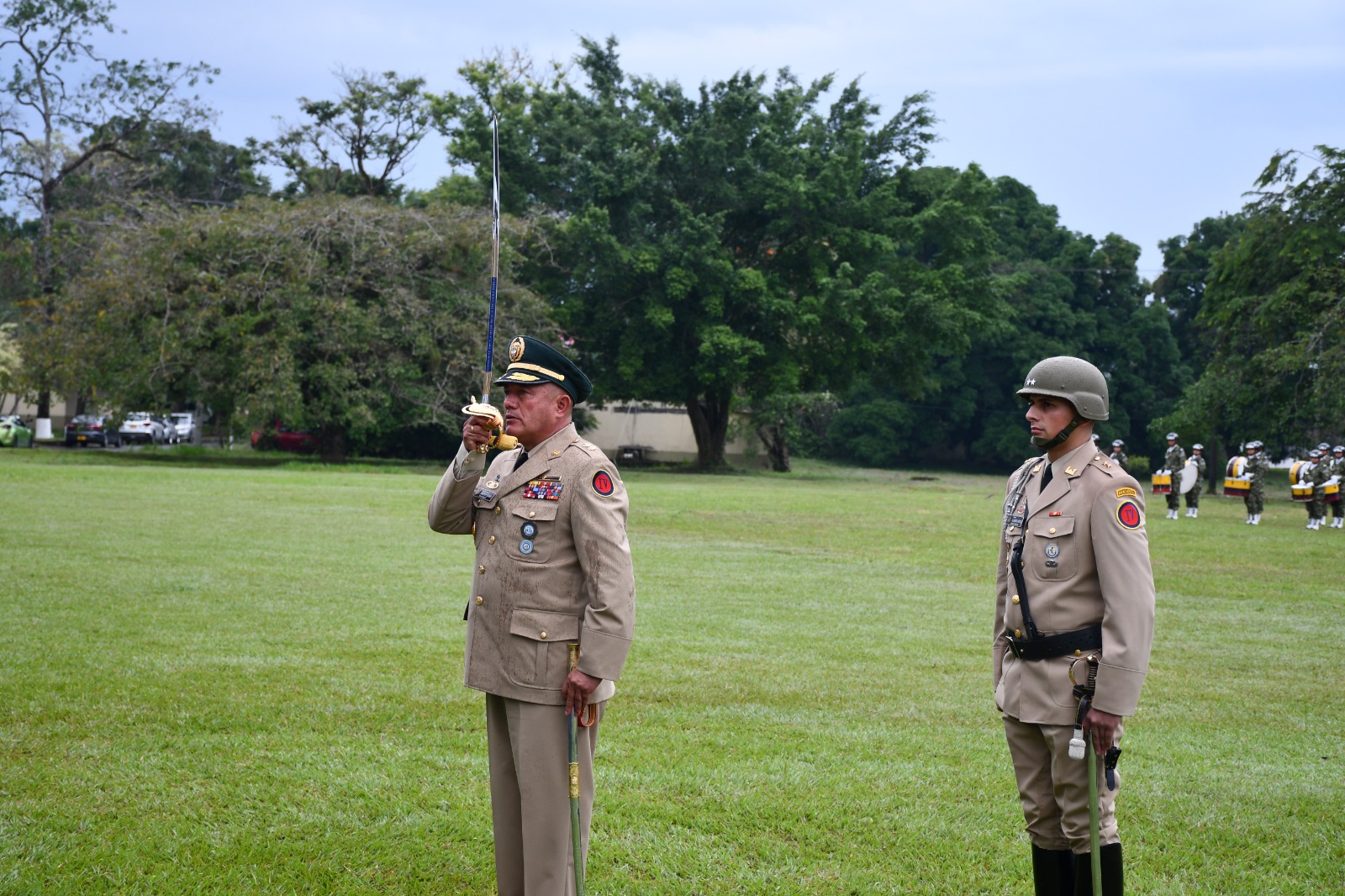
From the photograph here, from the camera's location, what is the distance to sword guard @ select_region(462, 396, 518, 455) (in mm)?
3832

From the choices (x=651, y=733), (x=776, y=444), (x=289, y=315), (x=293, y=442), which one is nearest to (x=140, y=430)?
(x=293, y=442)

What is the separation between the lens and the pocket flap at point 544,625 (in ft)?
12.7

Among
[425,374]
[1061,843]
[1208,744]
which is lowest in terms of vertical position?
[1208,744]

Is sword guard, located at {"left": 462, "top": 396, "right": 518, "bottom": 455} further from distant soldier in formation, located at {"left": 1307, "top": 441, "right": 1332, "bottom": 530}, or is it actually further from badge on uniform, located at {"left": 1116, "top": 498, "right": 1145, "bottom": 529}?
distant soldier in formation, located at {"left": 1307, "top": 441, "right": 1332, "bottom": 530}

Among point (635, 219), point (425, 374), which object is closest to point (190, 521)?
point (425, 374)

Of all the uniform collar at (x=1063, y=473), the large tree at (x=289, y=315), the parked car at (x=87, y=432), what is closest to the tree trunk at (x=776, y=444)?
the large tree at (x=289, y=315)

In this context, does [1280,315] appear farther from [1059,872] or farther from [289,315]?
[1059,872]

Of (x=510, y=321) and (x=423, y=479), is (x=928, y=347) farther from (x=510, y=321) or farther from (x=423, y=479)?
(x=423, y=479)

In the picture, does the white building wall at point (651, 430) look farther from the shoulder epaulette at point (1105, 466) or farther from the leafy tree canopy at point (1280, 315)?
the shoulder epaulette at point (1105, 466)

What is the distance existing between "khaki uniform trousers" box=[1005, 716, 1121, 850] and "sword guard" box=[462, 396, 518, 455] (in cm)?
193

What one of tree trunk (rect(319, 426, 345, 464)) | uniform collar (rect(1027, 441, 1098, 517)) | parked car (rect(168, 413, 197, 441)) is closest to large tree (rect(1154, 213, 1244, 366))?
tree trunk (rect(319, 426, 345, 464))

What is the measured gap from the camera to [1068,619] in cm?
401

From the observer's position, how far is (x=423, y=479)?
29.4 metres

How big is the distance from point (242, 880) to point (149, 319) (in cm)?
2929
